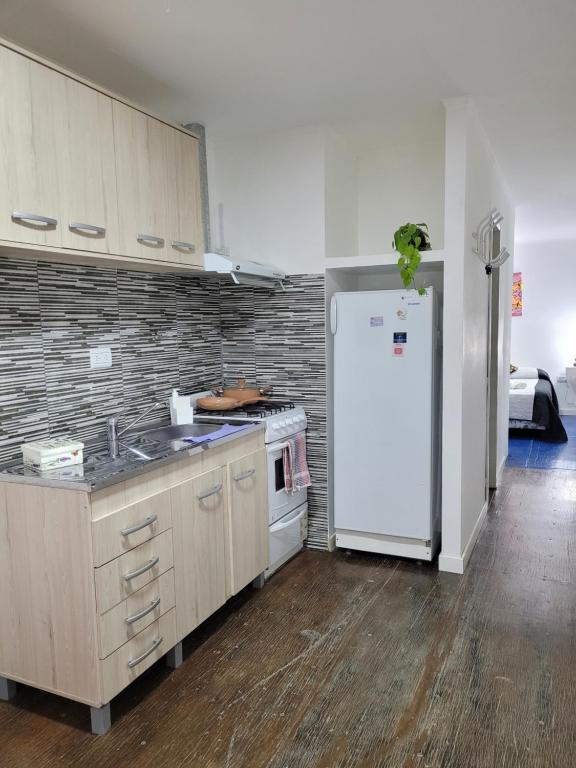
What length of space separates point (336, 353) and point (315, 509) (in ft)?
3.15

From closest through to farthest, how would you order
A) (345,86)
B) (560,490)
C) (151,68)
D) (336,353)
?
(151,68)
(345,86)
(336,353)
(560,490)

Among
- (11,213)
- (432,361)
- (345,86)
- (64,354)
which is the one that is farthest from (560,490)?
(11,213)

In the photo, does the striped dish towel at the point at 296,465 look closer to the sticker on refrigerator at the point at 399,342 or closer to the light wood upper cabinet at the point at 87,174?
the sticker on refrigerator at the point at 399,342

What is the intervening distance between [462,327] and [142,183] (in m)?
1.75

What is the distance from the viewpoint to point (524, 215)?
20.3ft

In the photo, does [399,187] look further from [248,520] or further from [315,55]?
[248,520]

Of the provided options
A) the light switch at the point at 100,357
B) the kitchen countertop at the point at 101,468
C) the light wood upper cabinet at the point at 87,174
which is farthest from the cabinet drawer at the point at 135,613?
the light wood upper cabinet at the point at 87,174

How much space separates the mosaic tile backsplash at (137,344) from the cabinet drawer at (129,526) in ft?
1.98

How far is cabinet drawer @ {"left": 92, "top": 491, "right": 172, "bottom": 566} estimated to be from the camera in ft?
6.34

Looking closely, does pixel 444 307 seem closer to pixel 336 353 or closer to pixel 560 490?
pixel 336 353

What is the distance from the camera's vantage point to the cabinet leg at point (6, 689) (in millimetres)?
2168

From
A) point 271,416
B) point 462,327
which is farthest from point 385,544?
point 462,327

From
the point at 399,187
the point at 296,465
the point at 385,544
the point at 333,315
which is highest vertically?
the point at 399,187

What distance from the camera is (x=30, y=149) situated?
76.8 inches
